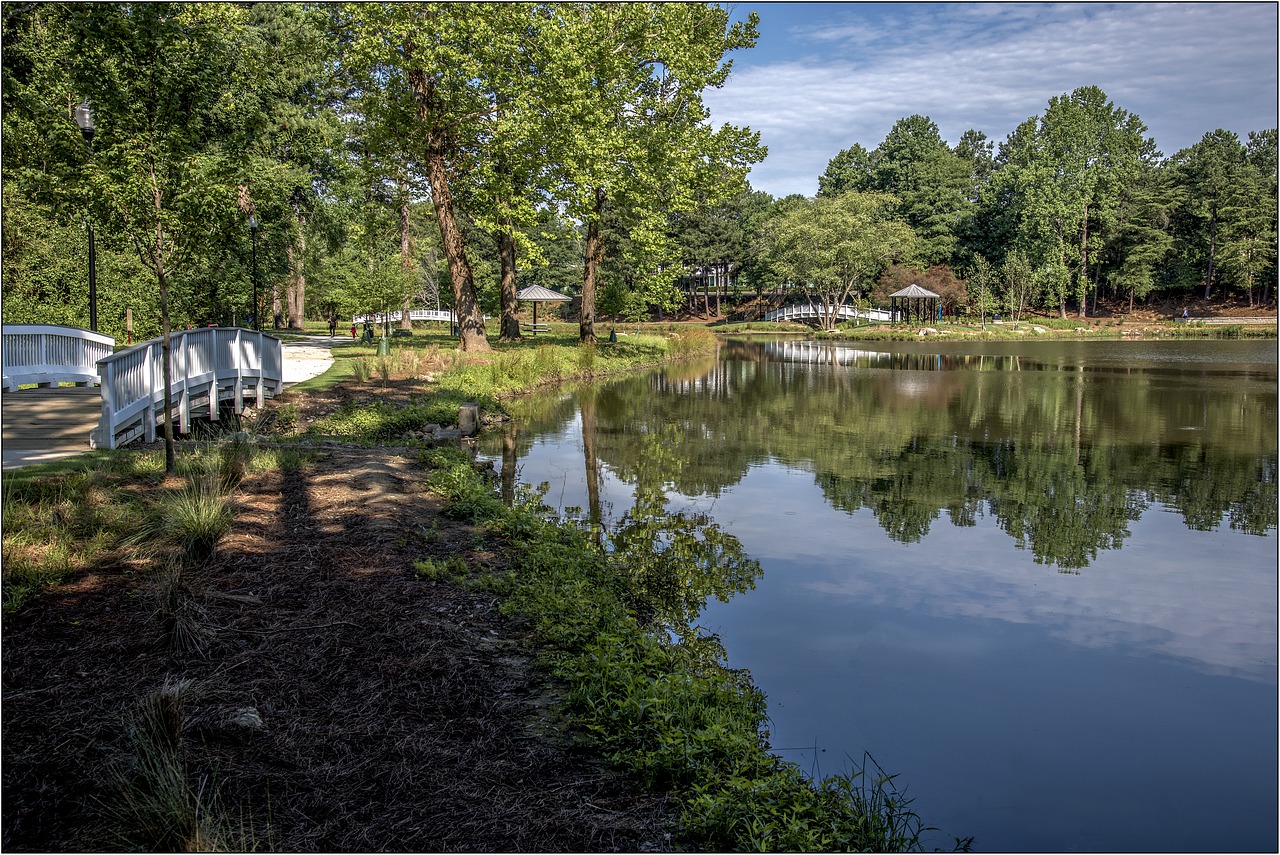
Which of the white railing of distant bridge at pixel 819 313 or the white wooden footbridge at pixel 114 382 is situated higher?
the white railing of distant bridge at pixel 819 313

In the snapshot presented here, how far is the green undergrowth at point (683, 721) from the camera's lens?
13.5 feet

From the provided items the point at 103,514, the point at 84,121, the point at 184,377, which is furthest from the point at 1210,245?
the point at 103,514

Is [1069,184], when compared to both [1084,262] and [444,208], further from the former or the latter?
[444,208]

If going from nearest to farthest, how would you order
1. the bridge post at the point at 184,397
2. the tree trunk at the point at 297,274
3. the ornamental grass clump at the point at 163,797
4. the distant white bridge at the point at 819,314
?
the ornamental grass clump at the point at 163,797 → the bridge post at the point at 184,397 → the tree trunk at the point at 297,274 → the distant white bridge at the point at 819,314

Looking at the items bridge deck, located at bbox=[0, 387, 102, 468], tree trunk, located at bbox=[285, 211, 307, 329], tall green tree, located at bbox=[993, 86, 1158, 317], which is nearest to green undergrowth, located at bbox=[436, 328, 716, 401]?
bridge deck, located at bbox=[0, 387, 102, 468]

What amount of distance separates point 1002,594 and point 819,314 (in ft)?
216

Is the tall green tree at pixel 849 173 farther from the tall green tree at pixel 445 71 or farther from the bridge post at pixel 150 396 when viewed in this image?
the bridge post at pixel 150 396

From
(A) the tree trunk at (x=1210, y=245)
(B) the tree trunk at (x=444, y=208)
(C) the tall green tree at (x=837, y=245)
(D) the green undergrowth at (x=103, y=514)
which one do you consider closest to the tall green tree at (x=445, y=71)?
(B) the tree trunk at (x=444, y=208)

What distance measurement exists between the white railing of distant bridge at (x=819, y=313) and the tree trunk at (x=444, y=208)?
45.3m

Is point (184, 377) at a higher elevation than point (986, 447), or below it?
higher

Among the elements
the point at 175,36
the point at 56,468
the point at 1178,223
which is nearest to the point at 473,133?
the point at 175,36

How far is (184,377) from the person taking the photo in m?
13.4

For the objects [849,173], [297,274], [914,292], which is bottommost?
[914,292]

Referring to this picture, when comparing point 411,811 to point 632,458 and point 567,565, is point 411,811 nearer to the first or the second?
point 567,565
